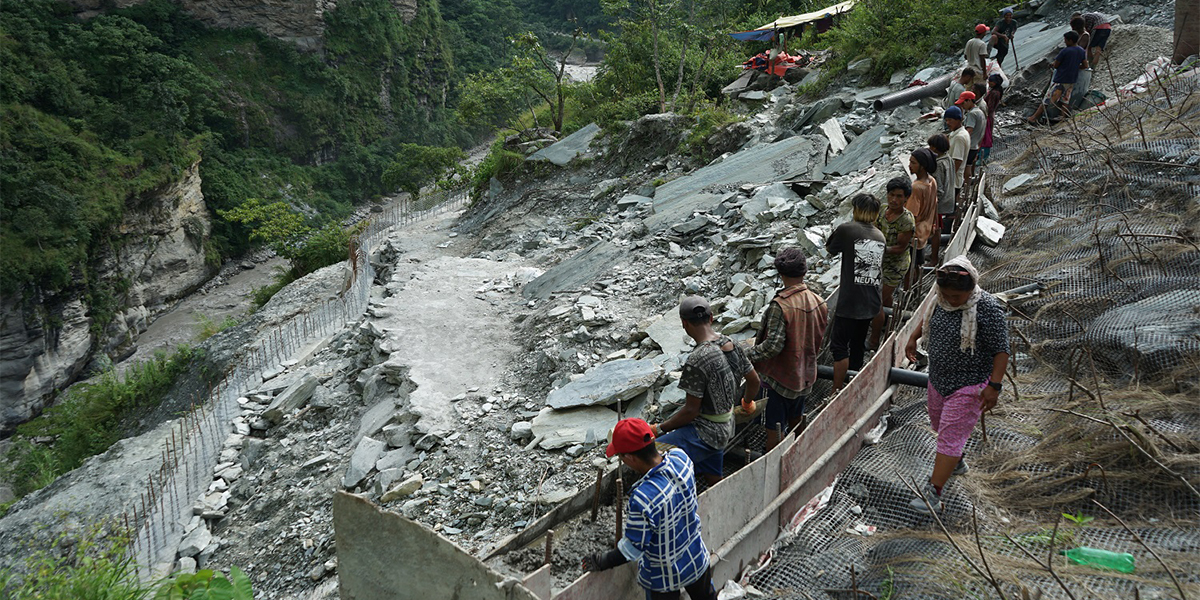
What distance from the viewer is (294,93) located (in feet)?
141

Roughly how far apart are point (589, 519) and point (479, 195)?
1453 centimetres

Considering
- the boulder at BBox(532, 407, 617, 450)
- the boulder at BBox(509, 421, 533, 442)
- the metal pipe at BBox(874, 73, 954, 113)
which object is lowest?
the boulder at BBox(509, 421, 533, 442)

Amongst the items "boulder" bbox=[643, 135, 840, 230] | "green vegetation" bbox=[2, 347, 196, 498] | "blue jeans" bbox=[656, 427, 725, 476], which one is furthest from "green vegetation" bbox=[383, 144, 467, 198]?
"blue jeans" bbox=[656, 427, 725, 476]

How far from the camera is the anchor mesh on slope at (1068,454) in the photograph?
2854 mm

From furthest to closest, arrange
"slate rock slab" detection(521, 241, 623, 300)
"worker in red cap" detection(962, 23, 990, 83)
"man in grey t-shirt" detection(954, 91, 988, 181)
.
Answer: "slate rock slab" detection(521, 241, 623, 300) < "worker in red cap" detection(962, 23, 990, 83) < "man in grey t-shirt" detection(954, 91, 988, 181)

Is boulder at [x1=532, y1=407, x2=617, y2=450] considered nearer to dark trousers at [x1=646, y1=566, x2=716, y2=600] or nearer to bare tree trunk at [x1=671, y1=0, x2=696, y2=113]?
dark trousers at [x1=646, y1=566, x2=716, y2=600]

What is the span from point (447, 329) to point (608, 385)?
341cm

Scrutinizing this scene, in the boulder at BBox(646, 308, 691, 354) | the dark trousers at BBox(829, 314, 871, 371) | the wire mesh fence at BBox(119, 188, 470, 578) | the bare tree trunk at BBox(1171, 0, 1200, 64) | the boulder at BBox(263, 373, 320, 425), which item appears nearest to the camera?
the dark trousers at BBox(829, 314, 871, 371)

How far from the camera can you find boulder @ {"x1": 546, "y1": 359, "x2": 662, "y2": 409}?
5645 mm

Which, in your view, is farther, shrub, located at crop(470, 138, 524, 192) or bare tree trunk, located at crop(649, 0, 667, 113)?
shrub, located at crop(470, 138, 524, 192)

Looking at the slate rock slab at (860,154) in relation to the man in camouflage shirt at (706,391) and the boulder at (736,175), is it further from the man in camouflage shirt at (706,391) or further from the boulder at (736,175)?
the man in camouflage shirt at (706,391)

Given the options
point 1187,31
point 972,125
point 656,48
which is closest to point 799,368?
point 972,125

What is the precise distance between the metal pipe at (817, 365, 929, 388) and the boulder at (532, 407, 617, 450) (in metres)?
1.70

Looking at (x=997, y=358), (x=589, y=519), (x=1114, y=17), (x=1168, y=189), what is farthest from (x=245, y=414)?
(x=1114, y=17)
